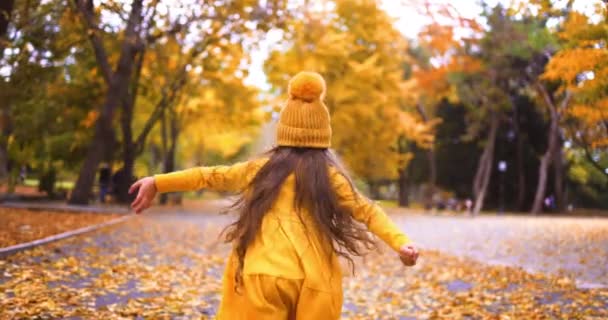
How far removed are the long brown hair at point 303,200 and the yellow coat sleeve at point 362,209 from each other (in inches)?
1.0

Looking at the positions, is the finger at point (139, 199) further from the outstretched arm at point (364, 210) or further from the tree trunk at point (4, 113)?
the tree trunk at point (4, 113)

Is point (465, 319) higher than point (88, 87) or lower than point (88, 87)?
lower

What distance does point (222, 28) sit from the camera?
20531 millimetres

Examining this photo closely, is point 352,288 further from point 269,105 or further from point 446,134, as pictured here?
point 446,134

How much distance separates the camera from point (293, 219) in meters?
3.18

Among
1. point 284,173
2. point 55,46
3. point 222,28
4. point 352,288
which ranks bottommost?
point 352,288

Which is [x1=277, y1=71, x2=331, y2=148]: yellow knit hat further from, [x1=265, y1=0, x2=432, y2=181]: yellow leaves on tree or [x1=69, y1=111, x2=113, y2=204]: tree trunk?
[x1=265, y1=0, x2=432, y2=181]: yellow leaves on tree

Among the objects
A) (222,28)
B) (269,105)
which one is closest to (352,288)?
(222,28)

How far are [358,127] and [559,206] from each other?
33.8 feet

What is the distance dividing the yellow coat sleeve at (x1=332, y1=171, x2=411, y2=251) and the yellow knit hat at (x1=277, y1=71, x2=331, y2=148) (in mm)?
201

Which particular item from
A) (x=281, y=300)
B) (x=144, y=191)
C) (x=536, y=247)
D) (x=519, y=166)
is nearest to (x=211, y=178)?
(x=144, y=191)

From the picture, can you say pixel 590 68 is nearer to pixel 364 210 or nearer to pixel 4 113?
pixel 364 210

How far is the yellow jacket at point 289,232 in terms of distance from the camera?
9.96ft

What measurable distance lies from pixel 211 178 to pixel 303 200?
0.48 metres
